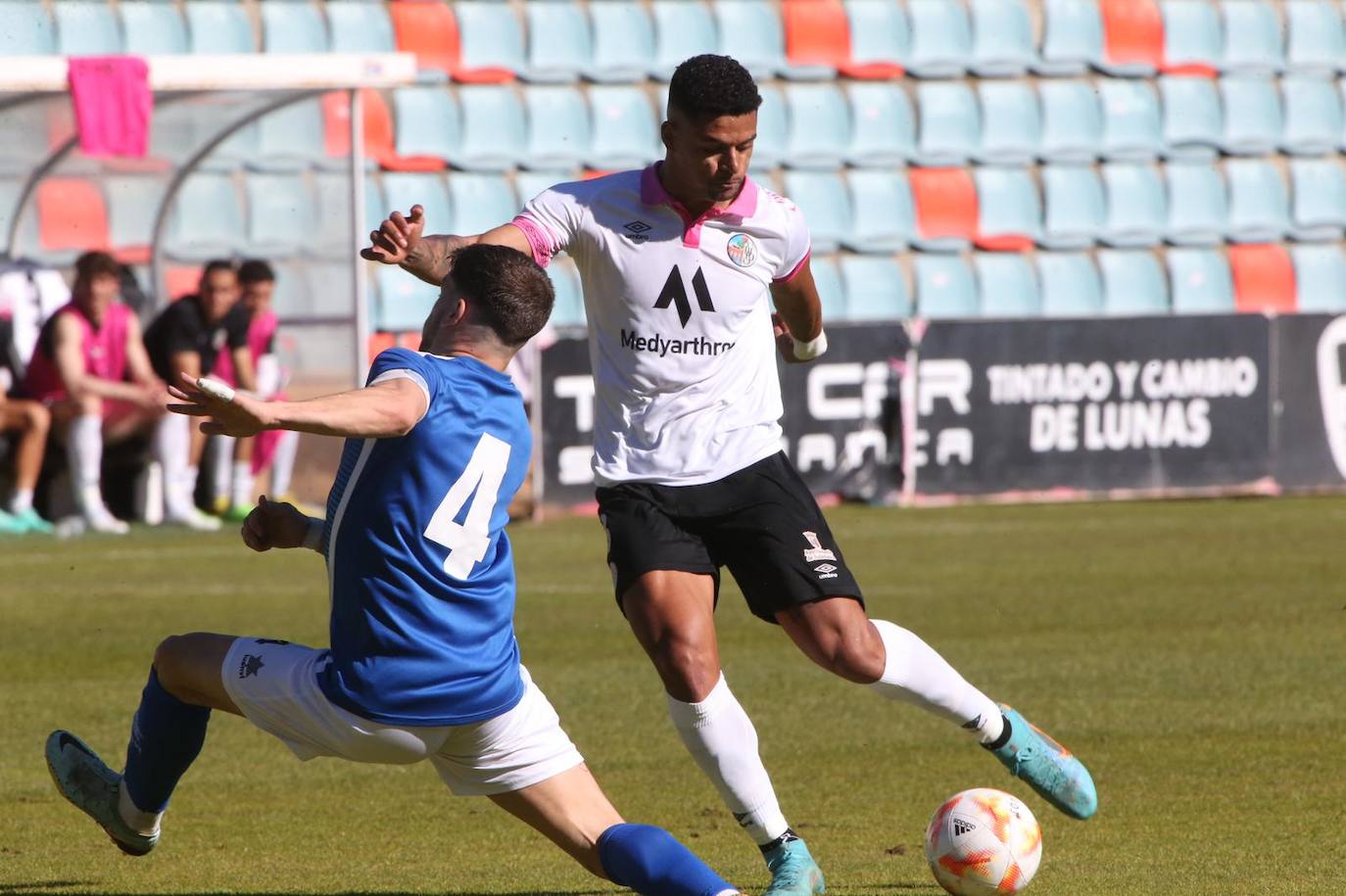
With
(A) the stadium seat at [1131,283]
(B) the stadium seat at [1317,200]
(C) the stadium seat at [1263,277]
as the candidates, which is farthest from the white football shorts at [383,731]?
(B) the stadium seat at [1317,200]

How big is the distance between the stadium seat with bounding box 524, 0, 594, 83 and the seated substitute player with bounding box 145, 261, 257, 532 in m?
4.63

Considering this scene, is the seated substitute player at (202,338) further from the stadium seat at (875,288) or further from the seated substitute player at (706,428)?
the seated substitute player at (706,428)

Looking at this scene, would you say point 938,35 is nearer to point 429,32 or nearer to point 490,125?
point 490,125

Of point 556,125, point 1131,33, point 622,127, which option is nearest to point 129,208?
point 556,125

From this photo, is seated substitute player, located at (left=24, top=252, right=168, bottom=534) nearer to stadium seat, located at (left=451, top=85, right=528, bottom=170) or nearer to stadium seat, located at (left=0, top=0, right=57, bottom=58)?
stadium seat, located at (left=0, top=0, right=57, bottom=58)

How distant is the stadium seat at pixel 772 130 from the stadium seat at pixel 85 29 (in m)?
5.69

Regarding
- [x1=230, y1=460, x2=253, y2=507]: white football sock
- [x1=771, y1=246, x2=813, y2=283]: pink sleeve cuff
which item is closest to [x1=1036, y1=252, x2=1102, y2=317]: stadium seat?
A: [x1=230, y1=460, x2=253, y2=507]: white football sock

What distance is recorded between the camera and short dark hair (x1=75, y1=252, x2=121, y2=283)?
13.6m

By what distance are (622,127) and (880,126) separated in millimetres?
2636

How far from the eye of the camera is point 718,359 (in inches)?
208

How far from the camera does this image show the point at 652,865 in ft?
13.0

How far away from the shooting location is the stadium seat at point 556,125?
58.0 feet

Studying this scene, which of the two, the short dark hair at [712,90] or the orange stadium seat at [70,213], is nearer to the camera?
the short dark hair at [712,90]

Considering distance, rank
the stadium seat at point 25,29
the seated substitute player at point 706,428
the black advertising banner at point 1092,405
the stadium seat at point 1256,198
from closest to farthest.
Result: the seated substitute player at point 706,428
the black advertising banner at point 1092,405
the stadium seat at point 25,29
the stadium seat at point 1256,198
